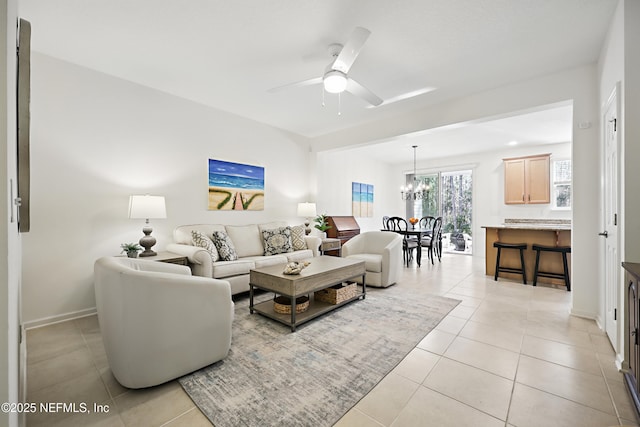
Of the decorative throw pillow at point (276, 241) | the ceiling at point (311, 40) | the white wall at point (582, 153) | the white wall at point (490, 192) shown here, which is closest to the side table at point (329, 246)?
the decorative throw pillow at point (276, 241)

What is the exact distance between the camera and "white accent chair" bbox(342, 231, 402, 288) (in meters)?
3.97

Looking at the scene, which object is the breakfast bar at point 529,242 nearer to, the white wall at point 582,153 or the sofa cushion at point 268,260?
the white wall at point 582,153

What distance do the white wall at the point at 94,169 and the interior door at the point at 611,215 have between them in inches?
174

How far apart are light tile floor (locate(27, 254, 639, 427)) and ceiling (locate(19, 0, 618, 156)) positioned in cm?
268

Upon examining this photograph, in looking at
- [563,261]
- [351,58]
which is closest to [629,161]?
[351,58]

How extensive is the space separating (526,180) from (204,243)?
6.84 m

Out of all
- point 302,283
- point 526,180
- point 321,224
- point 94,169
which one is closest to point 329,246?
point 321,224

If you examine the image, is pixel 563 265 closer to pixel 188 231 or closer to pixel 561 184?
pixel 561 184

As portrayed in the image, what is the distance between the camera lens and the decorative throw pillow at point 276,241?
4.24 meters

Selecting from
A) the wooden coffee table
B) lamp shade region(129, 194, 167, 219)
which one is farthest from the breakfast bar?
lamp shade region(129, 194, 167, 219)

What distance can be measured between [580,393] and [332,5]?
3.10m

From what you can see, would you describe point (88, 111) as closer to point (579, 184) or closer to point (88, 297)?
point (88, 297)

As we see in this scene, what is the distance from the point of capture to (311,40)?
256 cm

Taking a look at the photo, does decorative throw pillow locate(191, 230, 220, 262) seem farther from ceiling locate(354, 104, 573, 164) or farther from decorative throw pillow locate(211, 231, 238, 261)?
ceiling locate(354, 104, 573, 164)
